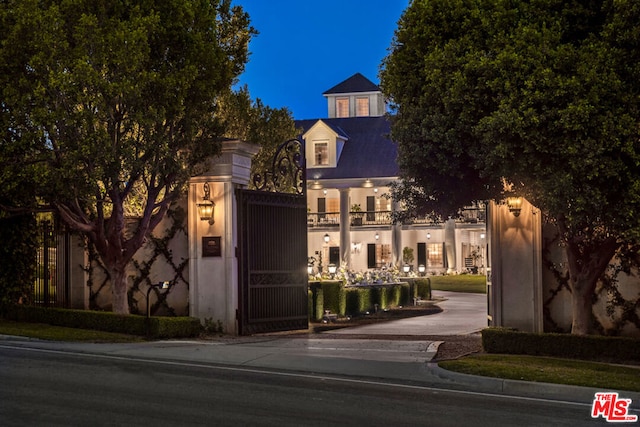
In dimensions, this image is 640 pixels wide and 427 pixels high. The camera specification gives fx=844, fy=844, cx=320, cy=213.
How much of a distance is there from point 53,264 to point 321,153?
103ft

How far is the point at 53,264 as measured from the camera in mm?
20938

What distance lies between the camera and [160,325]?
57.6 ft

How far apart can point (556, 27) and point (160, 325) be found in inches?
385

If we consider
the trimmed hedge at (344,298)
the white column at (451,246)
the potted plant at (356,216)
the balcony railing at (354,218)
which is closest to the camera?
the trimmed hedge at (344,298)

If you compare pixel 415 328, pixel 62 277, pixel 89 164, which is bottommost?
pixel 415 328

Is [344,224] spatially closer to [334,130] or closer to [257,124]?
[334,130]

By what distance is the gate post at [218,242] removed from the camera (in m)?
18.6

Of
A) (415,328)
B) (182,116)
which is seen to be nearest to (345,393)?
(182,116)

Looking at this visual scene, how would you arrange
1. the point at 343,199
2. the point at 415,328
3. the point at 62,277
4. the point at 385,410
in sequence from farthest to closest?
the point at 343,199 < the point at 415,328 < the point at 62,277 < the point at 385,410

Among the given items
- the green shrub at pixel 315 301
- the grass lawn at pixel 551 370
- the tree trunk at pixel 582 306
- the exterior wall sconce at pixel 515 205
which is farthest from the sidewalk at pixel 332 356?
the green shrub at pixel 315 301

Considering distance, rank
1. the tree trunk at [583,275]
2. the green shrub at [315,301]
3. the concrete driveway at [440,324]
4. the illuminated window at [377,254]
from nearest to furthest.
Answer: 1. the tree trunk at [583,275]
2. the concrete driveway at [440,324]
3. the green shrub at [315,301]
4. the illuminated window at [377,254]

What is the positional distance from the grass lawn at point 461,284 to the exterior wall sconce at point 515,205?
26.1 m

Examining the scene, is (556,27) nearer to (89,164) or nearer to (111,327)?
(89,164)

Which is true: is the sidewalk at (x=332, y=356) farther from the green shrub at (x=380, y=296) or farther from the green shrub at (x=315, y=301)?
the green shrub at (x=380, y=296)
